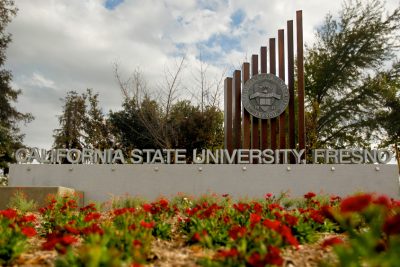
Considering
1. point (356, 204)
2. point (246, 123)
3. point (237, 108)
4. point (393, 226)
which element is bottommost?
point (393, 226)

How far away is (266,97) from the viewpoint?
17047 millimetres

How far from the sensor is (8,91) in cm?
2705

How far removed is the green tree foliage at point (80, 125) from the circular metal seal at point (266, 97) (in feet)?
60.2

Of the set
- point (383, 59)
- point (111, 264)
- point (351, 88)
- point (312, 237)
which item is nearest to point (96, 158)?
point (312, 237)

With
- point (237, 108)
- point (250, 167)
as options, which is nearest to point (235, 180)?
point (250, 167)

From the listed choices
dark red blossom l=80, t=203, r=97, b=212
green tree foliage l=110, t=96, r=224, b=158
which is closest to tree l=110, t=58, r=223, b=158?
green tree foliage l=110, t=96, r=224, b=158

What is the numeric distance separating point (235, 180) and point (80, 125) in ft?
72.6

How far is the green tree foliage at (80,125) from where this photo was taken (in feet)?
111

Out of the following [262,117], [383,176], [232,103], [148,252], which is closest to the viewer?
[148,252]

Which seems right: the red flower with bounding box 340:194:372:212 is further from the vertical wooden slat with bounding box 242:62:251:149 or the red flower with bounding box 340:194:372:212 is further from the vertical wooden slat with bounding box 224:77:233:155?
the vertical wooden slat with bounding box 224:77:233:155

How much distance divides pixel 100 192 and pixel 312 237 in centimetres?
1120

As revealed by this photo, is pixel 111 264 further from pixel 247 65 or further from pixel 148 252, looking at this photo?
pixel 247 65

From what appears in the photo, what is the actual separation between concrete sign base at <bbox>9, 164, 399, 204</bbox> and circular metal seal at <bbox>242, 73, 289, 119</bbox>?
7.61 feet

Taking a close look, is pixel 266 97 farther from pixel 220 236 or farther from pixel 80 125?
pixel 80 125
